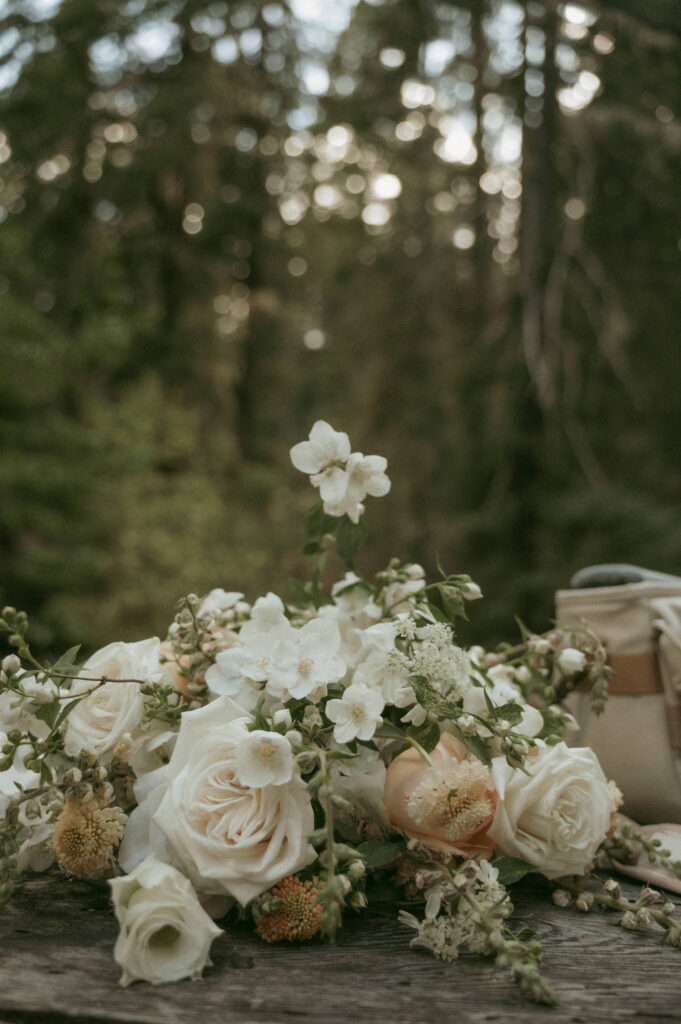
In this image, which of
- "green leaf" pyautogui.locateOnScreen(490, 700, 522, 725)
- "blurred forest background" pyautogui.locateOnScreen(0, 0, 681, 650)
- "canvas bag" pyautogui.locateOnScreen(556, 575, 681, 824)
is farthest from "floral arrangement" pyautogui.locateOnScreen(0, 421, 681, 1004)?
"blurred forest background" pyautogui.locateOnScreen(0, 0, 681, 650)

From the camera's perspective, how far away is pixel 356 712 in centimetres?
85

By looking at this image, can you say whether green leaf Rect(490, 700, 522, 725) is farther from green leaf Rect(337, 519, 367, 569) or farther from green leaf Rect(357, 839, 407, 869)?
green leaf Rect(337, 519, 367, 569)

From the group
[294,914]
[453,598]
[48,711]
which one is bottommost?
[294,914]

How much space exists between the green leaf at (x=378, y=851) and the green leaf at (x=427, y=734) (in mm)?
106

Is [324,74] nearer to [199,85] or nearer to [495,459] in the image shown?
[199,85]

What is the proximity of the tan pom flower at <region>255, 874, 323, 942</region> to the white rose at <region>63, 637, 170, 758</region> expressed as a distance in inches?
9.8

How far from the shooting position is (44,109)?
196 inches

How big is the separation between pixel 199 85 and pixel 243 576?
3.37 m

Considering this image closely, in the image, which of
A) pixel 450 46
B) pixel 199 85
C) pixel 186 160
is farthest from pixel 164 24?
pixel 450 46

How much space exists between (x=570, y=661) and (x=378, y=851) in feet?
1.25

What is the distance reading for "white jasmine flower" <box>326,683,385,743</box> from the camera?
84 centimetres

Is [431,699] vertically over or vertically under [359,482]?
under

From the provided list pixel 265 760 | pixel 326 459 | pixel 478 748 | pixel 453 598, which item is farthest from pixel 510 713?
pixel 326 459

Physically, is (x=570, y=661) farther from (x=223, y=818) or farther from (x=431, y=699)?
(x=223, y=818)
